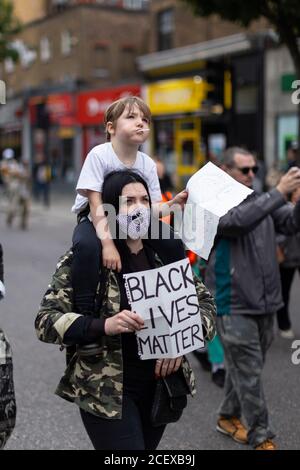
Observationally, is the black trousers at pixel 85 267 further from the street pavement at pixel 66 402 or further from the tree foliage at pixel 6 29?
the tree foliage at pixel 6 29

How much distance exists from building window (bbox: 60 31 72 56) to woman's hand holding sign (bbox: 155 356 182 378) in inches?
1174

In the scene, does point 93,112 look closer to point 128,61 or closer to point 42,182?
point 42,182

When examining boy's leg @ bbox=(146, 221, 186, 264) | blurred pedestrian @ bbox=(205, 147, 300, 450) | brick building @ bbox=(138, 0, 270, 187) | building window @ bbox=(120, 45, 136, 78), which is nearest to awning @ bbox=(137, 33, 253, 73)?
brick building @ bbox=(138, 0, 270, 187)

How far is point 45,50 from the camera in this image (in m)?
33.3

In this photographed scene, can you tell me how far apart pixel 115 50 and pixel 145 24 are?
2.38 meters

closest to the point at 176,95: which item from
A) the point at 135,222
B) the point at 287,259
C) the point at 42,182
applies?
the point at 42,182

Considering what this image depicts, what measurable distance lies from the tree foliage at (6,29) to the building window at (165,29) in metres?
5.58

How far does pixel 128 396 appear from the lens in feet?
8.65

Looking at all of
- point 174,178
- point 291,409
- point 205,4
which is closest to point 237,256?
point 291,409

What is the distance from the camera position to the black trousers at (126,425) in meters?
2.58

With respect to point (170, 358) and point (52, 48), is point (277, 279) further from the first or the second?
point (52, 48)

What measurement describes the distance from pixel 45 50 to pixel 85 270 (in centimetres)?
3252

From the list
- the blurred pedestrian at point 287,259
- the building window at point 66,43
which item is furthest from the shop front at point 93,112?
the blurred pedestrian at point 287,259

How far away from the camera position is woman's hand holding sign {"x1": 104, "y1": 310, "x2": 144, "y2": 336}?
97.2 inches
